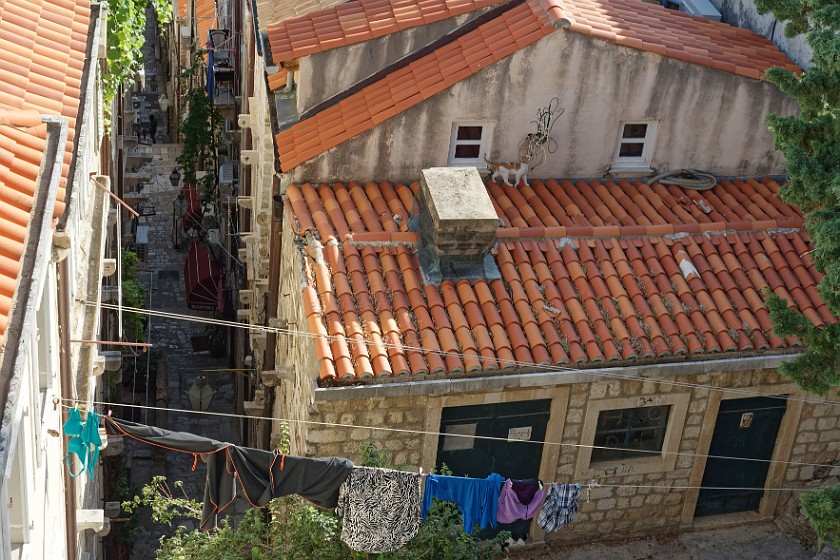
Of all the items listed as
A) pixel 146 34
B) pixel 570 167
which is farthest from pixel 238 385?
pixel 146 34

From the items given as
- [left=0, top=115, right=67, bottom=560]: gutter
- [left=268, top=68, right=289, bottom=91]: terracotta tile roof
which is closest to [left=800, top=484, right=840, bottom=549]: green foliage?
[left=0, top=115, right=67, bottom=560]: gutter

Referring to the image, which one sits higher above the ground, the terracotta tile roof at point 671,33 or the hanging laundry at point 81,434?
the terracotta tile roof at point 671,33

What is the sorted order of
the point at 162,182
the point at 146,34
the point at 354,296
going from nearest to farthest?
the point at 354,296
the point at 162,182
the point at 146,34

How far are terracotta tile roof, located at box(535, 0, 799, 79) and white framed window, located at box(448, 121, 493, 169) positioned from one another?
177 centimetres

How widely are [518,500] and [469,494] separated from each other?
68 cm

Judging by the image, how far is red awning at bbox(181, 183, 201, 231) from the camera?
30.8 m

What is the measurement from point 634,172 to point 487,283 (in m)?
3.65

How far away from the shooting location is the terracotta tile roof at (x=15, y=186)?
319 inches

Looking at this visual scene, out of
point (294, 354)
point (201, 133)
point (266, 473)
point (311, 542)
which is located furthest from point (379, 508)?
point (201, 133)

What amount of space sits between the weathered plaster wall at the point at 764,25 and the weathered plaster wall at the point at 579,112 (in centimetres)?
105

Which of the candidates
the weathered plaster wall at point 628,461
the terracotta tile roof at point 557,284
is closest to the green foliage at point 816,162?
the terracotta tile roof at point 557,284

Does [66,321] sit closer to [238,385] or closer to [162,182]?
[238,385]

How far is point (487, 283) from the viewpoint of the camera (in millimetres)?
14805

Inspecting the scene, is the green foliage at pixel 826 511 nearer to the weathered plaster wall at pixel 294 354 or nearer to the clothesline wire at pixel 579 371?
the clothesline wire at pixel 579 371
